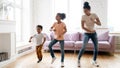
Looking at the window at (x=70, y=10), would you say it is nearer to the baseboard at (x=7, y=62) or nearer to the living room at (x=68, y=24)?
the living room at (x=68, y=24)

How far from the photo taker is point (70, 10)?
6879mm

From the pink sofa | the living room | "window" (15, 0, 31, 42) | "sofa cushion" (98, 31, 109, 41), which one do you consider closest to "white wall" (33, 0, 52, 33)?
the living room

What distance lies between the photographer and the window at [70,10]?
22.3 ft

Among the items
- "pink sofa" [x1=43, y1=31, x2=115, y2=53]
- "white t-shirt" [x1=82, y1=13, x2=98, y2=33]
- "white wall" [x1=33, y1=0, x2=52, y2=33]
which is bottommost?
"pink sofa" [x1=43, y1=31, x2=115, y2=53]

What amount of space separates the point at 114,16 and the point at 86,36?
341cm

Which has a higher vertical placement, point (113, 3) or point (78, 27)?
point (113, 3)

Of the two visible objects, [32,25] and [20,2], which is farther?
[32,25]

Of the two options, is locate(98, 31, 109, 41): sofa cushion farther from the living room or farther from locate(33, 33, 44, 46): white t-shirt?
locate(33, 33, 44, 46): white t-shirt

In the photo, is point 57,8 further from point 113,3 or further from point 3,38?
point 3,38

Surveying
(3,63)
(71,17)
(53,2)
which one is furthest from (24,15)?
(3,63)

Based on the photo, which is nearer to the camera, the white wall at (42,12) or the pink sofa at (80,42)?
the pink sofa at (80,42)

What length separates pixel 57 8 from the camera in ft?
22.7

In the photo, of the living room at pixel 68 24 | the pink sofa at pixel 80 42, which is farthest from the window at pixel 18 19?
the pink sofa at pixel 80 42

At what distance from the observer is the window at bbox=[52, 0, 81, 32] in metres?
6.79
